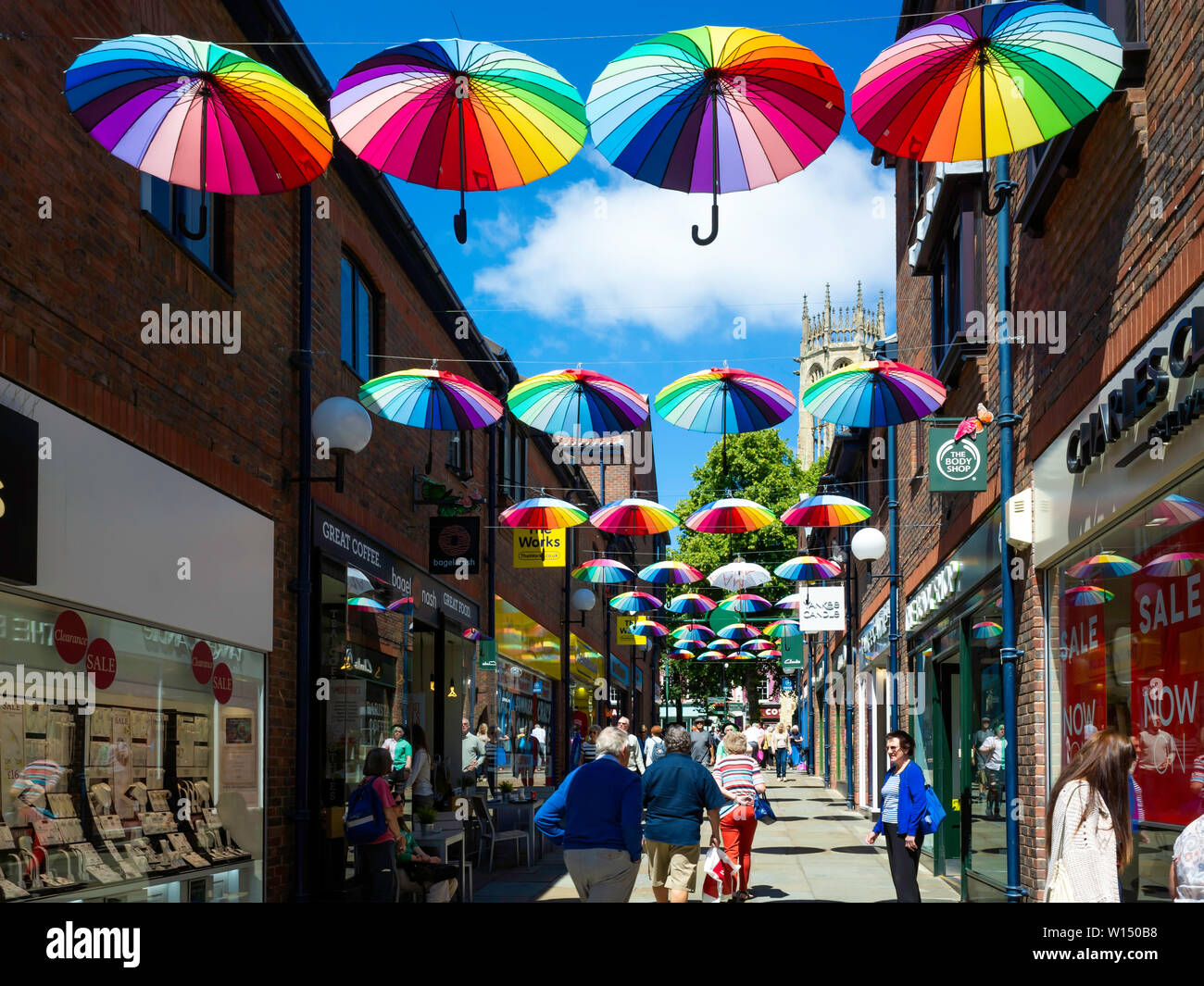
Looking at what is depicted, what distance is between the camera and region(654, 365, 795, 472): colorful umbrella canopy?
14883mm

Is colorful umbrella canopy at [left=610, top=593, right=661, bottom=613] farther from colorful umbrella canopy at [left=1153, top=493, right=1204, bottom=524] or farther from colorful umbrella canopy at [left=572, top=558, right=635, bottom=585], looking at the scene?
colorful umbrella canopy at [left=1153, top=493, right=1204, bottom=524]

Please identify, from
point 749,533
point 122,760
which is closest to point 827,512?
point 122,760

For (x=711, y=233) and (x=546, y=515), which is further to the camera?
A: (x=546, y=515)

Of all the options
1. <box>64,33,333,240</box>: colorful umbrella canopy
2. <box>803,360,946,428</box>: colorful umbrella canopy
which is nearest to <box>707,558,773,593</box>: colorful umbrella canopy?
<box>803,360,946,428</box>: colorful umbrella canopy

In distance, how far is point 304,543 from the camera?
1224 centimetres

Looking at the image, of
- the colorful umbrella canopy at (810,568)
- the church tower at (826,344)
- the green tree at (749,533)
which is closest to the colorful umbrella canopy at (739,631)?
the colorful umbrella canopy at (810,568)

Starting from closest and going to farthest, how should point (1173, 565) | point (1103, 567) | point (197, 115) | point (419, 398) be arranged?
1. point (1173, 565)
2. point (197, 115)
3. point (1103, 567)
4. point (419, 398)

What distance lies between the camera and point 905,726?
19.2 m

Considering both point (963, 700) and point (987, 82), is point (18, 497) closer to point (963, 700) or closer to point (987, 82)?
point (987, 82)

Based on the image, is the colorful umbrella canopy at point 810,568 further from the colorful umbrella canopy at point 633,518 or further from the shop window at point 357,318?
the shop window at point 357,318

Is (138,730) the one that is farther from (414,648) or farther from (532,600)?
(532,600)

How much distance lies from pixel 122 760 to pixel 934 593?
10.3 meters

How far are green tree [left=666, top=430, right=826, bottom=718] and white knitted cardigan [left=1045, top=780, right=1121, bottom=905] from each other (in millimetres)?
49781
